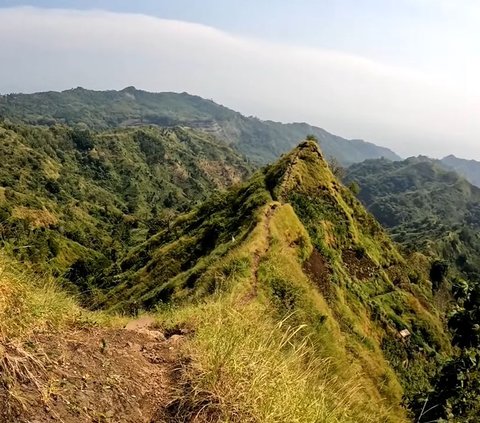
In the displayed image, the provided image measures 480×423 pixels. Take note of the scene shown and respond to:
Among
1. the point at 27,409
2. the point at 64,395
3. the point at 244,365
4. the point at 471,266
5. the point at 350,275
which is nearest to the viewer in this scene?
the point at 27,409

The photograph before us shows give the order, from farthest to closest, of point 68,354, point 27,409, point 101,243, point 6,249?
point 101,243 < point 6,249 < point 68,354 < point 27,409

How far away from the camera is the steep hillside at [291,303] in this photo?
618 cm

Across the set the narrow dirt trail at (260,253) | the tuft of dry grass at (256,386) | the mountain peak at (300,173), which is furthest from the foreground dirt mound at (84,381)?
the mountain peak at (300,173)

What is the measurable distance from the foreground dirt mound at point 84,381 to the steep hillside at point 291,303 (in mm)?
516

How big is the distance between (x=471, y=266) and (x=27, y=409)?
8274 inches

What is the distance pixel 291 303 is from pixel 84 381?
2614cm

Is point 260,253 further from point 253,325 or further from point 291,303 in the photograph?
point 253,325

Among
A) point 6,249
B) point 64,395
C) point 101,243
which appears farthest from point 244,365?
point 101,243

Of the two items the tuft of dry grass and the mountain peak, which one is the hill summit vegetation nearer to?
the tuft of dry grass

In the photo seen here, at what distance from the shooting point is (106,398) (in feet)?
20.2

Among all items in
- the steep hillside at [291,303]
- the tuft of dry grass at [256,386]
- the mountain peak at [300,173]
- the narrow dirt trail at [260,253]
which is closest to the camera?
the tuft of dry grass at [256,386]

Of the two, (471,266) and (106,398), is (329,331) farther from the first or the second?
(471,266)

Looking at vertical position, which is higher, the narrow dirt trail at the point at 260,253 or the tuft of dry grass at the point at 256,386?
the tuft of dry grass at the point at 256,386

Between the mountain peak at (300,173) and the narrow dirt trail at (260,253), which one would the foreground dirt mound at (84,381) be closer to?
the narrow dirt trail at (260,253)
